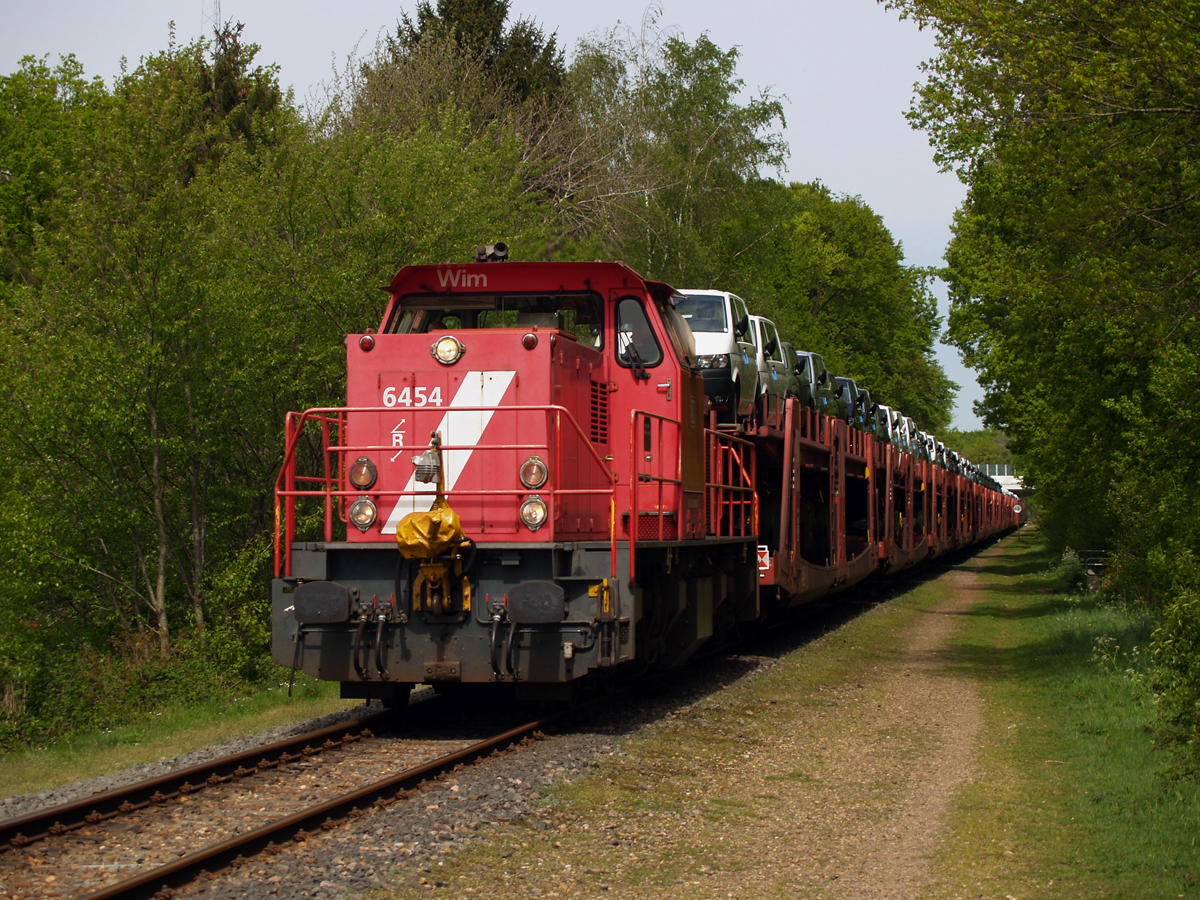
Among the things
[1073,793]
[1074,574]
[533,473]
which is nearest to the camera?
[1073,793]

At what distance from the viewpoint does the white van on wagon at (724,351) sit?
13141 mm

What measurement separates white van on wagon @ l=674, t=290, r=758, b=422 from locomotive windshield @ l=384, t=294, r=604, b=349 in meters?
3.37

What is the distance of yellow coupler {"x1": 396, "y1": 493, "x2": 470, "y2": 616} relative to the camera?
774 centimetres

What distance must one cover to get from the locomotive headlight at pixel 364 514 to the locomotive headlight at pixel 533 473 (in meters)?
1.19

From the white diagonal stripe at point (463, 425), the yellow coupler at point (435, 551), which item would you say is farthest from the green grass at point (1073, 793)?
the white diagonal stripe at point (463, 425)

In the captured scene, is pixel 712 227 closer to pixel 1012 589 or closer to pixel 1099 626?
pixel 1012 589

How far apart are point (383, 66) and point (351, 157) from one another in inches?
528

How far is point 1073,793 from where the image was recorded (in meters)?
7.21

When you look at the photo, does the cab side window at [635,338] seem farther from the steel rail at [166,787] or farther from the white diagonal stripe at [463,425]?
the steel rail at [166,787]

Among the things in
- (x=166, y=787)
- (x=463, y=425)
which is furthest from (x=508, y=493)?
(x=166, y=787)

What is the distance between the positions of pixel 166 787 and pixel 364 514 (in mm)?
2565

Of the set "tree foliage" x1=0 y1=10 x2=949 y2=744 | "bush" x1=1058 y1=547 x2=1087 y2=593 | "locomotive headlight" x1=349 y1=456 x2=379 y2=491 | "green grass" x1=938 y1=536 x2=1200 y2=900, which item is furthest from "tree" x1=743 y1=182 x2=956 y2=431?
"locomotive headlight" x1=349 y1=456 x2=379 y2=491

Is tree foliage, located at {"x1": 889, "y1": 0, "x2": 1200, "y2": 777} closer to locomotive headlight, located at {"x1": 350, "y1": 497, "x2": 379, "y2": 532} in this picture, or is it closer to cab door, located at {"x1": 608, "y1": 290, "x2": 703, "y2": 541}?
cab door, located at {"x1": 608, "y1": 290, "x2": 703, "y2": 541}

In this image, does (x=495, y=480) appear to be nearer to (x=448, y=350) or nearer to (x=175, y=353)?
(x=448, y=350)
